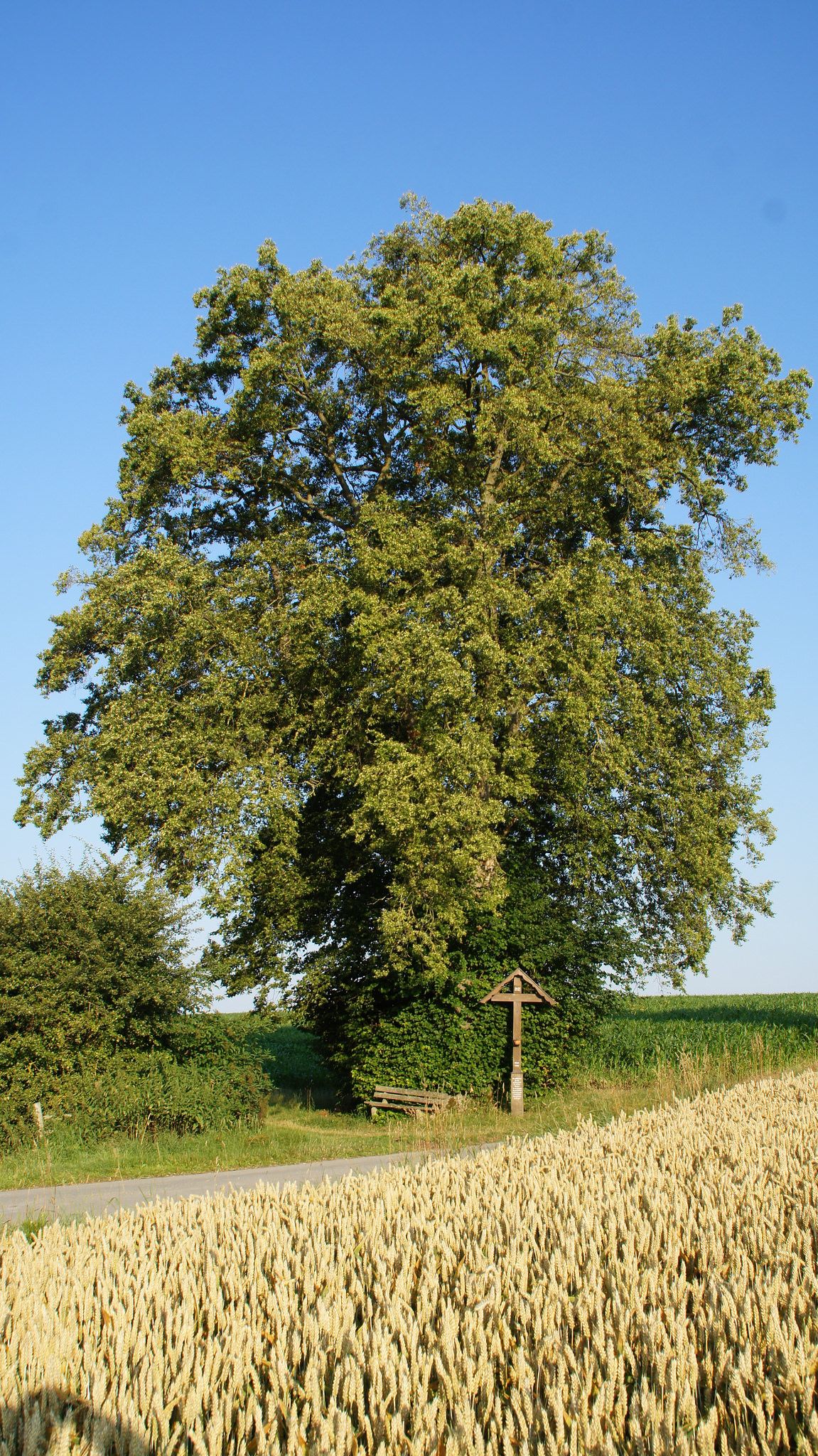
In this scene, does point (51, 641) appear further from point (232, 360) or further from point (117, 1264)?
point (117, 1264)

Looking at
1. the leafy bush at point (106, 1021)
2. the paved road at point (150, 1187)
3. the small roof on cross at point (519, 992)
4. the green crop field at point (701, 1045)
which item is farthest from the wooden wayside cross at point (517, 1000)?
the paved road at point (150, 1187)

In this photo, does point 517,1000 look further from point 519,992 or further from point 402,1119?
point 402,1119

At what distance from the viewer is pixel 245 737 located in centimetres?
1981

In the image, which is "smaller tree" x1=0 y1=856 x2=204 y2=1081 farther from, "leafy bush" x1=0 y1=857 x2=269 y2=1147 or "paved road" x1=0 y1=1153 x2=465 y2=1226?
"paved road" x1=0 y1=1153 x2=465 y2=1226

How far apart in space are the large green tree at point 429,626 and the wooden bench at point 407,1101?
6.37 ft

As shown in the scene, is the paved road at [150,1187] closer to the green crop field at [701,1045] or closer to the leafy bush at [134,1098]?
the leafy bush at [134,1098]

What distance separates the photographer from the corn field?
3.39m

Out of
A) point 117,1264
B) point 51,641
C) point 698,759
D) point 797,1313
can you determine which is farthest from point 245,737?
point 797,1313

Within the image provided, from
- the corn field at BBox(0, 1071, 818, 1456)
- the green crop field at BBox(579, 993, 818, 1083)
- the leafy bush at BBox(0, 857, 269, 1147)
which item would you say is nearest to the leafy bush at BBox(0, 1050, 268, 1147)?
the leafy bush at BBox(0, 857, 269, 1147)

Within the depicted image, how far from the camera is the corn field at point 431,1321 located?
3.39m

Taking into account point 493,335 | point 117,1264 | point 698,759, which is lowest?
point 117,1264

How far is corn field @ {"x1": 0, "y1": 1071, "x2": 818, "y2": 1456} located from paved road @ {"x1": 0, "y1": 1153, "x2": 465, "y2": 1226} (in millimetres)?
3909

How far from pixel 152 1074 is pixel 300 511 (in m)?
12.2

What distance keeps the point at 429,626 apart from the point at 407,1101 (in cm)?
819
